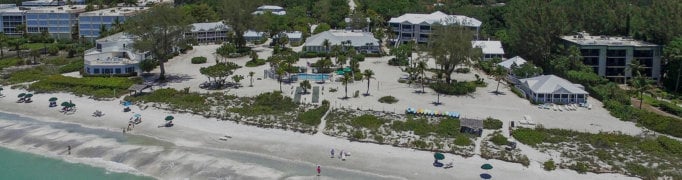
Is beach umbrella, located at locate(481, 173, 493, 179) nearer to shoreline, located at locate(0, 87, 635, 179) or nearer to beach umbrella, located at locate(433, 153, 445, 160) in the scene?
shoreline, located at locate(0, 87, 635, 179)

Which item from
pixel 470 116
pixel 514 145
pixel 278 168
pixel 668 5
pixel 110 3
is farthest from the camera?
pixel 110 3

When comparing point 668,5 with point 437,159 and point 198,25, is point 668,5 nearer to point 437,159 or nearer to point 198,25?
point 437,159

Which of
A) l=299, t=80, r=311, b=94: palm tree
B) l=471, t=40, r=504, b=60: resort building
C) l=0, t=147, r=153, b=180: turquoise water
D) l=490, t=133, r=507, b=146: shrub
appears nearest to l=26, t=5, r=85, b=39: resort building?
l=299, t=80, r=311, b=94: palm tree

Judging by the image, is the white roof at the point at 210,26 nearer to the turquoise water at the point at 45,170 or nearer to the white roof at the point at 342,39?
the white roof at the point at 342,39

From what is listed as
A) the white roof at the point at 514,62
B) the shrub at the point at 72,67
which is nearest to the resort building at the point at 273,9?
the shrub at the point at 72,67

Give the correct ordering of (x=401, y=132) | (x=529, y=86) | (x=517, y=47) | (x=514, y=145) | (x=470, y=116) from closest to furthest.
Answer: (x=514, y=145)
(x=401, y=132)
(x=470, y=116)
(x=529, y=86)
(x=517, y=47)

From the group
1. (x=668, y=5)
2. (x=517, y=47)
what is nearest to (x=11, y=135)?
(x=517, y=47)
